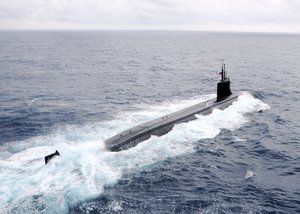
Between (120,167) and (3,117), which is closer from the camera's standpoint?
(120,167)

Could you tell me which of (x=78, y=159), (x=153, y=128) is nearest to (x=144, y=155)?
(x=153, y=128)

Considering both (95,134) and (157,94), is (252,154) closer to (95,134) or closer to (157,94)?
(95,134)

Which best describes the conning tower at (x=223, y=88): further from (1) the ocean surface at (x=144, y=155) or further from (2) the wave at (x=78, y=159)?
(2) the wave at (x=78, y=159)

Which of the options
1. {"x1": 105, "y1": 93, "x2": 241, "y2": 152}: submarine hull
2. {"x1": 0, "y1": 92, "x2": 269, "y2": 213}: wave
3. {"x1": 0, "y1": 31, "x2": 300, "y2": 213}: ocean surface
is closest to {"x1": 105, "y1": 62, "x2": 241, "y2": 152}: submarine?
{"x1": 105, "y1": 93, "x2": 241, "y2": 152}: submarine hull

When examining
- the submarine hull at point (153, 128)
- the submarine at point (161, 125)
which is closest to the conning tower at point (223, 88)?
the submarine at point (161, 125)

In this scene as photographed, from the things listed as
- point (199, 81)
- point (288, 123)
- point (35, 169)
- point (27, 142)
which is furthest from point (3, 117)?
point (199, 81)

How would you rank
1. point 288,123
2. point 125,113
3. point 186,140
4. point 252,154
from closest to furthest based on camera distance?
point 252,154
point 186,140
point 288,123
point 125,113

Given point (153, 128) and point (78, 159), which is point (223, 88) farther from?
point (78, 159)
